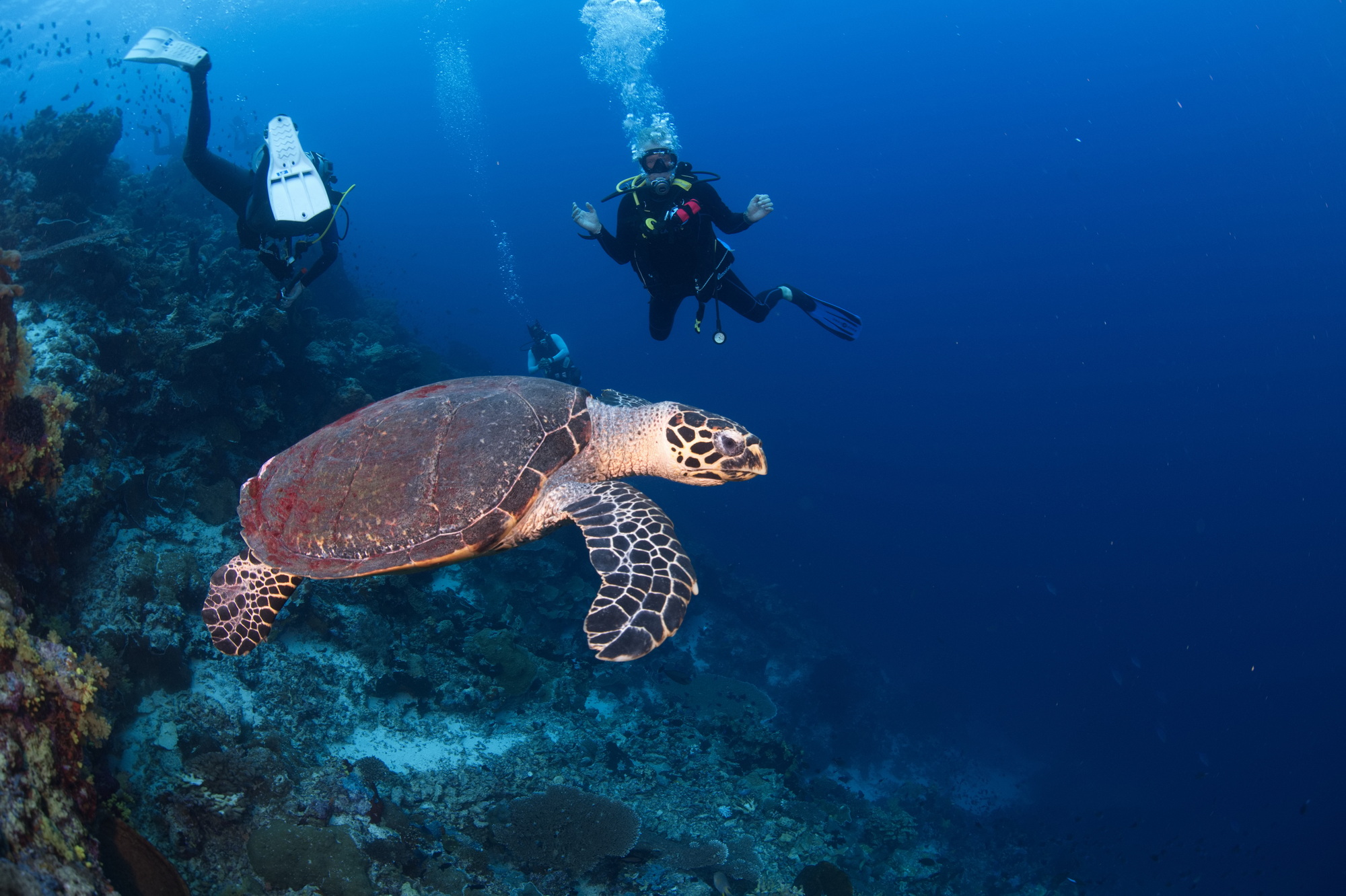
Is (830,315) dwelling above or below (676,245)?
below

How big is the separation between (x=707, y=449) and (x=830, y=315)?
4819 millimetres

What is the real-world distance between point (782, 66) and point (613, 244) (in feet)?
322

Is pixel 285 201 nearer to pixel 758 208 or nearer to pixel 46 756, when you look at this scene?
pixel 758 208

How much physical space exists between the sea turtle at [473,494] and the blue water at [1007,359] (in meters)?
8.94

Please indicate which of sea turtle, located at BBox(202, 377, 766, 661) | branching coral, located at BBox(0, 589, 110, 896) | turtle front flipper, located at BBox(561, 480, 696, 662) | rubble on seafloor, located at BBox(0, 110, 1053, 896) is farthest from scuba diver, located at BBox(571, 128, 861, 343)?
branching coral, located at BBox(0, 589, 110, 896)

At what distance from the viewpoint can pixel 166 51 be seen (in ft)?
22.9

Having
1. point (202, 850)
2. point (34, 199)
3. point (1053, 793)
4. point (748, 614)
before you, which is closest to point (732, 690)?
point (748, 614)

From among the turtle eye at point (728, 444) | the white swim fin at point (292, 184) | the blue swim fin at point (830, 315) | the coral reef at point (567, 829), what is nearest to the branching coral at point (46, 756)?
the coral reef at point (567, 829)

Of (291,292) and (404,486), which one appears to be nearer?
(404,486)

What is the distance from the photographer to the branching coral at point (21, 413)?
245cm


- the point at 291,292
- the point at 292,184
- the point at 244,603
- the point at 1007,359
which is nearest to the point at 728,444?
the point at 244,603

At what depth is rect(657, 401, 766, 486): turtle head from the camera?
3541 mm

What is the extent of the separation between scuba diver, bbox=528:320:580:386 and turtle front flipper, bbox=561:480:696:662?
756 cm

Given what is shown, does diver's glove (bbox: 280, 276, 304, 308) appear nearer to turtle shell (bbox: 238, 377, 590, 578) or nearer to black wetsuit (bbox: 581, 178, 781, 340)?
turtle shell (bbox: 238, 377, 590, 578)
